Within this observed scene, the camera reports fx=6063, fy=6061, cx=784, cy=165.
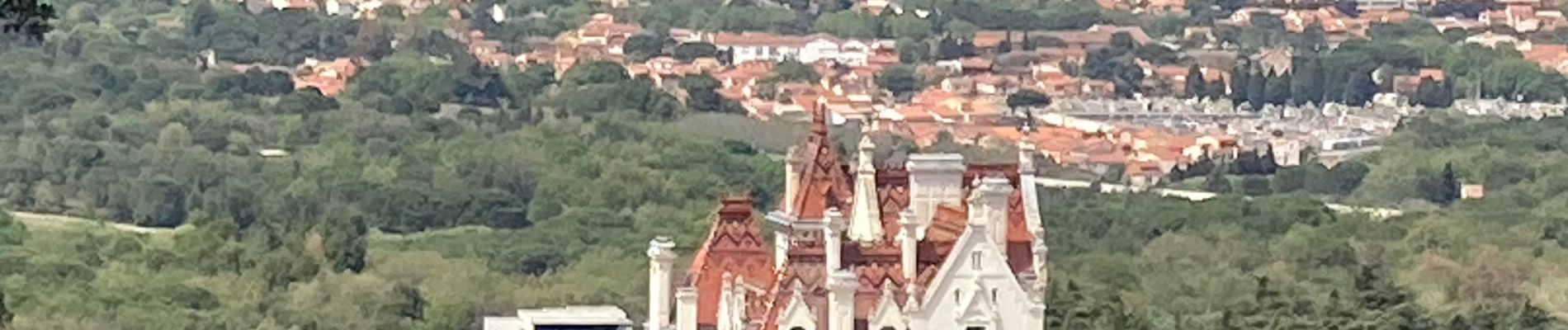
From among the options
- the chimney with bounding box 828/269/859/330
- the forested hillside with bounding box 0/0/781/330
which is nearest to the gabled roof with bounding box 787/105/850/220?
the chimney with bounding box 828/269/859/330

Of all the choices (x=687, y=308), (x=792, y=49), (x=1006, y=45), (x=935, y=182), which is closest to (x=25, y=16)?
(x=687, y=308)

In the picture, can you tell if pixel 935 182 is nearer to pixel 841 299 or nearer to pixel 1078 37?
pixel 841 299

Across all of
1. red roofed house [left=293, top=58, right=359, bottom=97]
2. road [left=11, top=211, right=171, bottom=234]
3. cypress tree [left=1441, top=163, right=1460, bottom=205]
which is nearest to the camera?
road [left=11, top=211, right=171, bottom=234]

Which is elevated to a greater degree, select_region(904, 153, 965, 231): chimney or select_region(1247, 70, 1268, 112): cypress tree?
select_region(904, 153, 965, 231): chimney

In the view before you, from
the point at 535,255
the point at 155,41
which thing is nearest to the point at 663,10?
the point at 155,41

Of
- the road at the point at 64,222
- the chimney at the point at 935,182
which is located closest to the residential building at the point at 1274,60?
the road at the point at 64,222

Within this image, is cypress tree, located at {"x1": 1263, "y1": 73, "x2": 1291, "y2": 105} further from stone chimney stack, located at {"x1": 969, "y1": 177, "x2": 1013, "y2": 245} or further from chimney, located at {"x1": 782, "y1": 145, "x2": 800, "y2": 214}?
stone chimney stack, located at {"x1": 969, "y1": 177, "x2": 1013, "y2": 245}

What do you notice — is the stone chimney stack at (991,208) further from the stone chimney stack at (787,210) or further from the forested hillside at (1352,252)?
the forested hillside at (1352,252)
